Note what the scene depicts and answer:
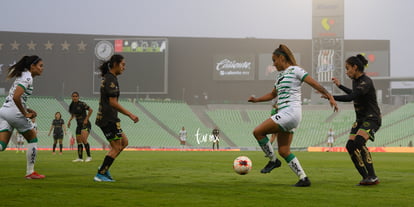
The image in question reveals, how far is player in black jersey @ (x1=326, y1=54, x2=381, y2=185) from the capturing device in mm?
10008

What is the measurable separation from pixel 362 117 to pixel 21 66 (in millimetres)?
6433

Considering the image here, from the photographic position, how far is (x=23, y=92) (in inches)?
408

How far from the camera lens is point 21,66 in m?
10.6

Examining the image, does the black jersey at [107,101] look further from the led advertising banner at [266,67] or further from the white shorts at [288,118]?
the led advertising banner at [266,67]

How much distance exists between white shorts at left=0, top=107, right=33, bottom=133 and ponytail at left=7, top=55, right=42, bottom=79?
0.64 m

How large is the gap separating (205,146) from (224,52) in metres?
22.9

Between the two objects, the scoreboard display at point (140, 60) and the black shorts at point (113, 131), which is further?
the scoreboard display at point (140, 60)

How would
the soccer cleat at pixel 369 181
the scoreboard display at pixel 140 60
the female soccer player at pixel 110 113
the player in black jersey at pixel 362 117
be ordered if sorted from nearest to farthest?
the soccer cleat at pixel 369 181 < the player in black jersey at pixel 362 117 < the female soccer player at pixel 110 113 < the scoreboard display at pixel 140 60

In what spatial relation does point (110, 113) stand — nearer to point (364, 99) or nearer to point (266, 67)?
point (364, 99)

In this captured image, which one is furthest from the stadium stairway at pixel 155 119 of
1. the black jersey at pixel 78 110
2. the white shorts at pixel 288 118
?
the white shorts at pixel 288 118

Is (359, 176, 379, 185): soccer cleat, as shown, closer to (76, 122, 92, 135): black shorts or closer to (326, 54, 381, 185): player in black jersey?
(326, 54, 381, 185): player in black jersey

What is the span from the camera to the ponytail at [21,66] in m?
10.4

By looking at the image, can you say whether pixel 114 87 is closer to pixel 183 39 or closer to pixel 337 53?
pixel 337 53

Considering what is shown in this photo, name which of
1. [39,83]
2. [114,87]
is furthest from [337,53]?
[114,87]
